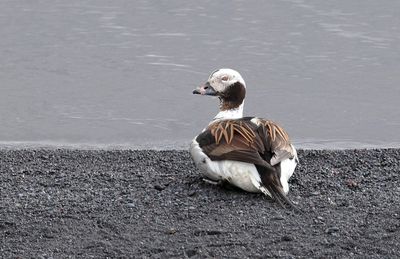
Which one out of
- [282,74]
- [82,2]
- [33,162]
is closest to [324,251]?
[33,162]

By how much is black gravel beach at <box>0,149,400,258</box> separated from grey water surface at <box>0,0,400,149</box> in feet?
3.88

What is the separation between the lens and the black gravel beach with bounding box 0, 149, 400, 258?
7062 millimetres

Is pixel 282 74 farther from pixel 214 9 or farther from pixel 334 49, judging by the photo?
pixel 214 9

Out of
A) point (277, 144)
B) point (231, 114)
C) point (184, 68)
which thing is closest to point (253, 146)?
point (277, 144)

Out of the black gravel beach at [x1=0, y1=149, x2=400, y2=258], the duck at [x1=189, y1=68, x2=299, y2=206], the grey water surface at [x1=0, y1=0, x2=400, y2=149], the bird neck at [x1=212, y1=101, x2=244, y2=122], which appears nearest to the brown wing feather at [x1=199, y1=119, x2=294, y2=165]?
the duck at [x1=189, y1=68, x2=299, y2=206]

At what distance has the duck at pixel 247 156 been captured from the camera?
8.24 metres

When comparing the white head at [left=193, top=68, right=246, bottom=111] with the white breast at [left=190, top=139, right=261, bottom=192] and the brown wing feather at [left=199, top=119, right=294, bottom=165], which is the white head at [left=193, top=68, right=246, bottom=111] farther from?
the white breast at [left=190, top=139, right=261, bottom=192]

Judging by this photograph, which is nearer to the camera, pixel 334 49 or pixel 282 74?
pixel 282 74

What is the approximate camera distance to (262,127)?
8664 millimetres

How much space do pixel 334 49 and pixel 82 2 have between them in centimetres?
461

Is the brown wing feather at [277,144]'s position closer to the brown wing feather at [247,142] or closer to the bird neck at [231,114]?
the brown wing feather at [247,142]

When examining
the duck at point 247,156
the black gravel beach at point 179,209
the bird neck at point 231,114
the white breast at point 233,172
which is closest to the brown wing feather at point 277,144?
the duck at point 247,156

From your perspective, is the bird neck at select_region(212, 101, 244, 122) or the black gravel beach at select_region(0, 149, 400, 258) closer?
the black gravel beach at select_region(0, 149, 400, 258)

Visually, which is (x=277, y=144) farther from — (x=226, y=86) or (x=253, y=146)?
(x=226, y=86)
